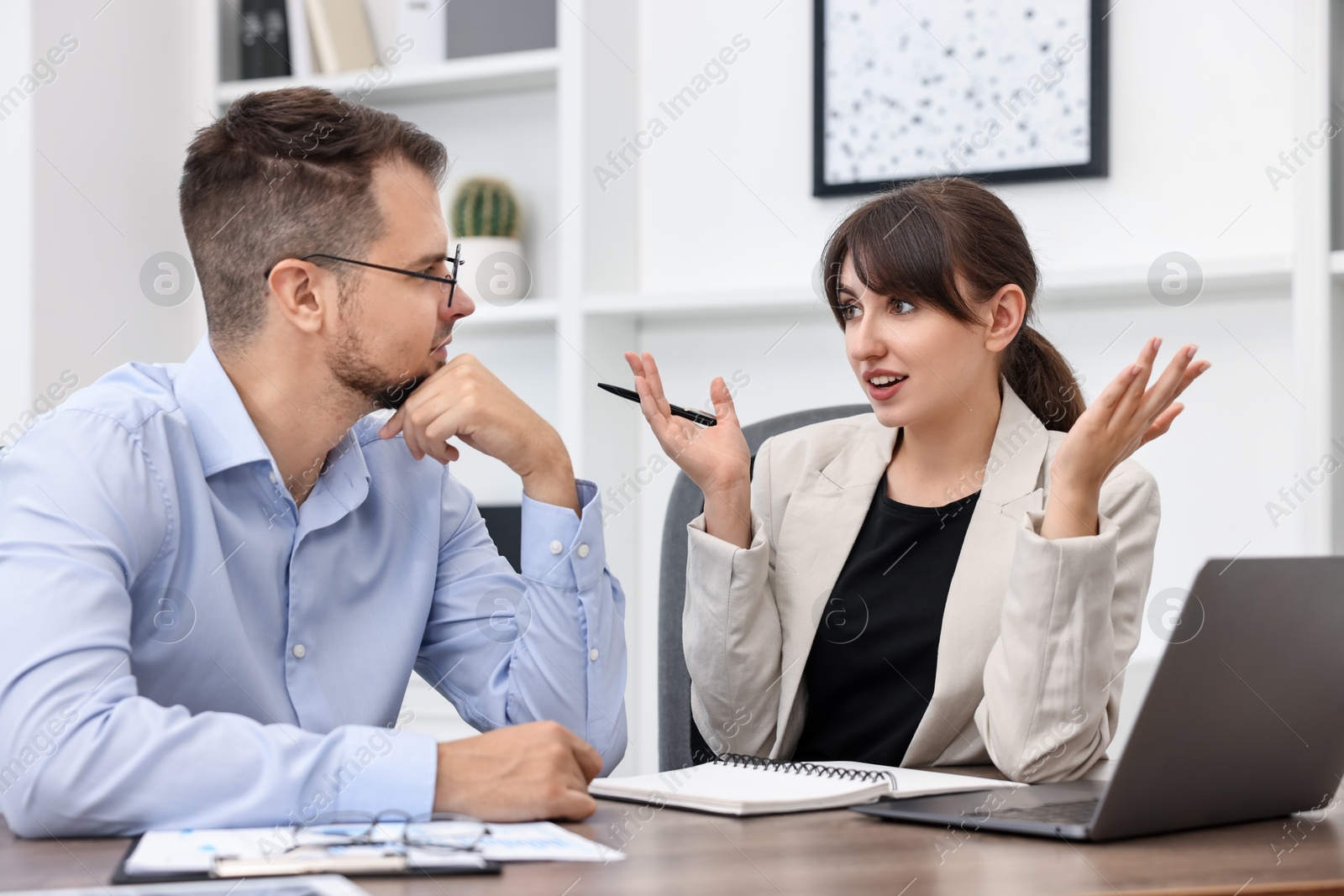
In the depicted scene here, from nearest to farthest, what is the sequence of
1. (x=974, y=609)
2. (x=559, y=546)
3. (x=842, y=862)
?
(x=842, y=862) < (x=559, y=546) < (x=974, y=609)

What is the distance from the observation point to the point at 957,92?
2.52m

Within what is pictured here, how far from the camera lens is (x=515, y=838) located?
86 centimetres

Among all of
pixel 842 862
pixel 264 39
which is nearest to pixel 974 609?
pixel 842 862

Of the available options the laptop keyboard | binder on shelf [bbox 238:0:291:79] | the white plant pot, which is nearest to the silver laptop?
the laptop keyboard

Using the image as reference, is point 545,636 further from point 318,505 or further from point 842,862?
point 842,862

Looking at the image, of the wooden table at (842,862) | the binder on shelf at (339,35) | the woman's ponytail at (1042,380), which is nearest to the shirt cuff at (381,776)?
the wooden table at (842,862)

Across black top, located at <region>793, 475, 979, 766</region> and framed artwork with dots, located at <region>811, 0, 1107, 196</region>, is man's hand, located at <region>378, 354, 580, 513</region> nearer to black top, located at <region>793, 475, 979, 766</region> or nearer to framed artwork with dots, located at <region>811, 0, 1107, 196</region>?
black top, located at <region>793, 475, 979, 766</region>

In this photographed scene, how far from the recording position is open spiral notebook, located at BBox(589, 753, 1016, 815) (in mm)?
985

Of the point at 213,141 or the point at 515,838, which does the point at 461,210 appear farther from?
the point at 515,838

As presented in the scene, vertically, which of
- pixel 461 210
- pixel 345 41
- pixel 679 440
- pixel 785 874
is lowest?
pixel 785 874

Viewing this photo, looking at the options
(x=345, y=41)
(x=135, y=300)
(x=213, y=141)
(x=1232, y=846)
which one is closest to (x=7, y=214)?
(x=135, y=300)

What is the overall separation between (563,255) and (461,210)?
28 centimetres

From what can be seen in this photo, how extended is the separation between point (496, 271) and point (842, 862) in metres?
2.19

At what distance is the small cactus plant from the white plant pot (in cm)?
2
